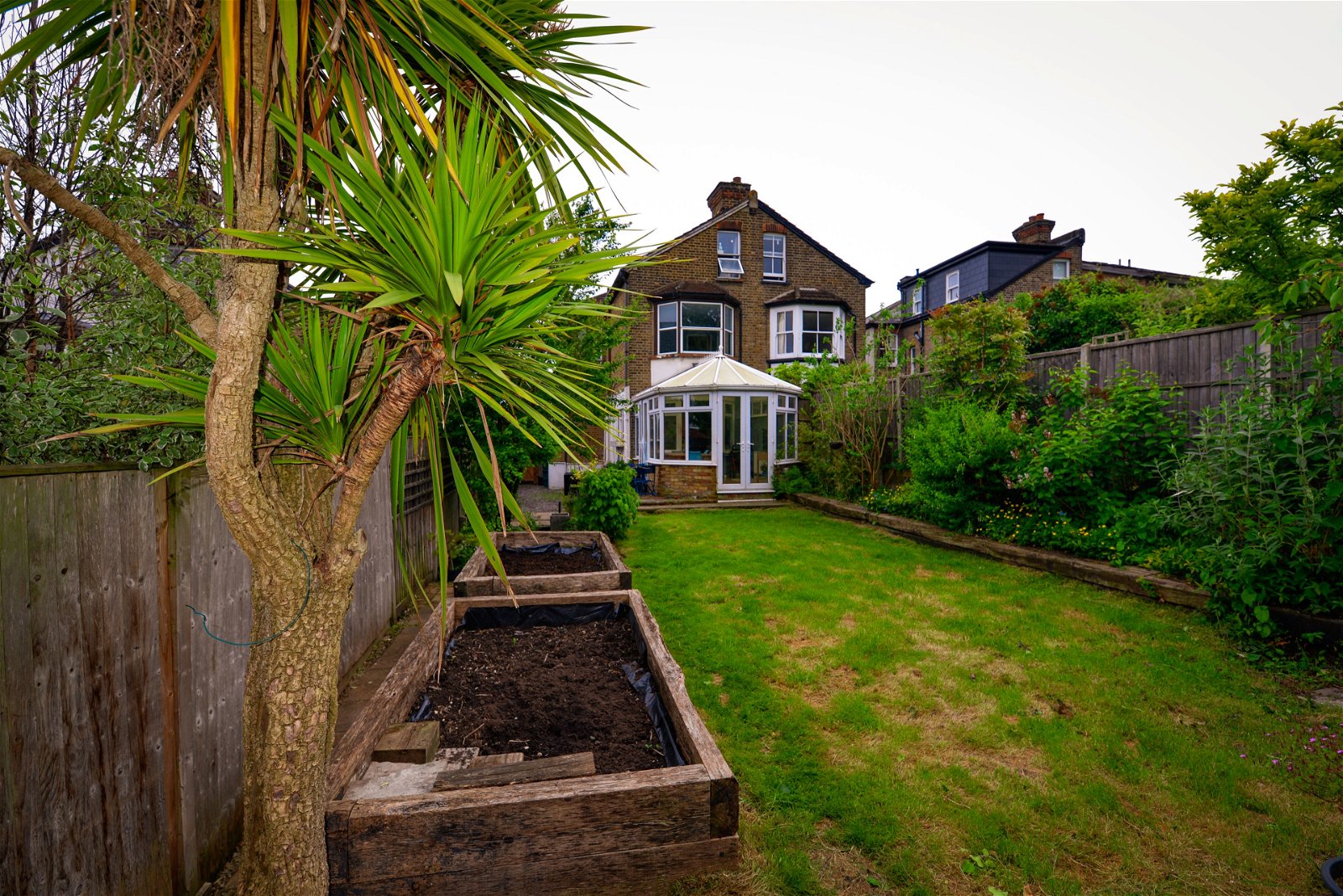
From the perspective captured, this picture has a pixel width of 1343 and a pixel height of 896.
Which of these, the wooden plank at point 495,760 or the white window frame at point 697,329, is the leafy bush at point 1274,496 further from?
the white window frame at point 697,329

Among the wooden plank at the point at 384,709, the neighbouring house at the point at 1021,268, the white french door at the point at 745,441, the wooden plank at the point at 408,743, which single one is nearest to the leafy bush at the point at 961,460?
the white french door at the point at 745,441

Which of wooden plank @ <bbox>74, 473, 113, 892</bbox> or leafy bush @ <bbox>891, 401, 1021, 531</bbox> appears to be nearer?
wooden plank @ <bbox>74, 473, 113, 892</bbox>

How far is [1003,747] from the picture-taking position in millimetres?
2992

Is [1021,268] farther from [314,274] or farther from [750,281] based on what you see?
[314,274]

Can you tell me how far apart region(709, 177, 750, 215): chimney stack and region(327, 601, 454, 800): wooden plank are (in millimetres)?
19452

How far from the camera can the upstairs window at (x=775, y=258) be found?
19.6m

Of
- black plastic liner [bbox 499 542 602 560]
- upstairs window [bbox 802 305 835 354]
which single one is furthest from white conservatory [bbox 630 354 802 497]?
black plastic liner [bbox 499 542 602 560]

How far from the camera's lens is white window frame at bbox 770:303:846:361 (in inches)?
744

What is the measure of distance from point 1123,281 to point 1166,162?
852 cm

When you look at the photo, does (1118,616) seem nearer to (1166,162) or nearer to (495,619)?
(495,619)

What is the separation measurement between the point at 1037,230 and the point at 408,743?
29.1 meters

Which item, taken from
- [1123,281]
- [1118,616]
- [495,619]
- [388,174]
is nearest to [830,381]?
[1118,616]

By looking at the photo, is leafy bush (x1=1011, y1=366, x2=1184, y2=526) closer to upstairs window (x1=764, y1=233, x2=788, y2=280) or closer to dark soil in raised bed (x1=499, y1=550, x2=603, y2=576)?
dark soil in raised bed (x1=499, y1=550, x2=603, y2=576)

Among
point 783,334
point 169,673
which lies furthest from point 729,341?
point 169,673
